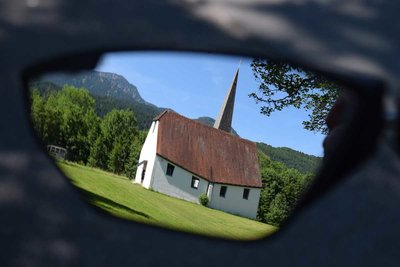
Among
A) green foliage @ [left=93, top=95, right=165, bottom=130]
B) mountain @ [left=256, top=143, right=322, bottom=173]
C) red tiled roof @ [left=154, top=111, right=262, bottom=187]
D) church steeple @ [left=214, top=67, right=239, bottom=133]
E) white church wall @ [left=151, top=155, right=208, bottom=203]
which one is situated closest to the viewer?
mountain @ [left=256, top=143, right=322, bottom=173]

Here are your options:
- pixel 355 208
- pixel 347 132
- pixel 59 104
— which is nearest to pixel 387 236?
pixel 355 208

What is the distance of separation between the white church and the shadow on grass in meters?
0.64

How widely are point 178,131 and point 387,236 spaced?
8.23 feet

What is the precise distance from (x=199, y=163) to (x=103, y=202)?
8.08ft

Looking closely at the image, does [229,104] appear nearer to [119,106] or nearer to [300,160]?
[300,160]

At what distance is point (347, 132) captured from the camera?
1.02m

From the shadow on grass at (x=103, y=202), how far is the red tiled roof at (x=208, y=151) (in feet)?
6.07

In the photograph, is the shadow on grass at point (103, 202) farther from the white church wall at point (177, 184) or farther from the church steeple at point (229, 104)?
the white church wall at point (177, 184)

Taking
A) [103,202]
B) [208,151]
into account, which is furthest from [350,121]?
[208,151]

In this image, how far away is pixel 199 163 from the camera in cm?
357

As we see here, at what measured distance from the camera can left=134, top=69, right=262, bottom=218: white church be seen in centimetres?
305

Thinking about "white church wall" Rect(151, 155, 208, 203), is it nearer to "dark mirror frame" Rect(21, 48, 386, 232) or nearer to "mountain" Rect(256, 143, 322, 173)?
"mountain" Rect(256, 143, 322, 173)

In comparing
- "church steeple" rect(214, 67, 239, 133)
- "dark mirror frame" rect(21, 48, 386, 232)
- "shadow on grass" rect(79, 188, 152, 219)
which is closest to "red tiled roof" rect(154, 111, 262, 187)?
"church steeple" rect(214, 67, 239, 133)

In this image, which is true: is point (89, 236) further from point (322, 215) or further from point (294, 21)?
point (294, 21)
